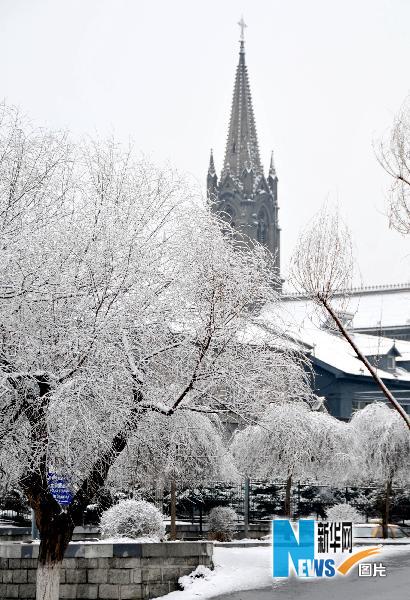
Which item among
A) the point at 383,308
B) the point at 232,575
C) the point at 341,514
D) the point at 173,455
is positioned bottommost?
the point at 232,575

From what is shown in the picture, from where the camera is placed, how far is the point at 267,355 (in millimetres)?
16219

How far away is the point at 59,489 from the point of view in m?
15.8

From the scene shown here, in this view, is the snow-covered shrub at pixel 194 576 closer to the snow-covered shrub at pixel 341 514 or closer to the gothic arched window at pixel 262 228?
the snow-covered shrub at pixel 341 514

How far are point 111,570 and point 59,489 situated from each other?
128 inches

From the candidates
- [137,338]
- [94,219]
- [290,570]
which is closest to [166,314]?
[137,338]

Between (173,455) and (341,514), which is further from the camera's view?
(341,514)

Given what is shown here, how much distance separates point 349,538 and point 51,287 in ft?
34.3

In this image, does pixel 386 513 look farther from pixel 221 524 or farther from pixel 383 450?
pixel 221 524

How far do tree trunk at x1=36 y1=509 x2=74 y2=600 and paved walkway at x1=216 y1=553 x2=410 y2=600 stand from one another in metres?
3.30

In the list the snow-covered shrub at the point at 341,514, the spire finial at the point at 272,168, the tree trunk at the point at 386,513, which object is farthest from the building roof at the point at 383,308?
the snow-covered shrub at the point at 341,514

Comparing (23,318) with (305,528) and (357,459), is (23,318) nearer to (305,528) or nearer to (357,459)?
(305,528)

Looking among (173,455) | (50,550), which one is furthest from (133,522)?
(50,550)

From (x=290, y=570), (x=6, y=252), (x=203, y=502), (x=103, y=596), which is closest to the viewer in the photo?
(x=6, y=252)

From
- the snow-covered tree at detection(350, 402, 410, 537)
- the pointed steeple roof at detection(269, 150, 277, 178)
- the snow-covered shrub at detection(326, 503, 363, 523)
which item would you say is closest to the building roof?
the pointed steeple roof at detection(269, 150, 277, 178)
